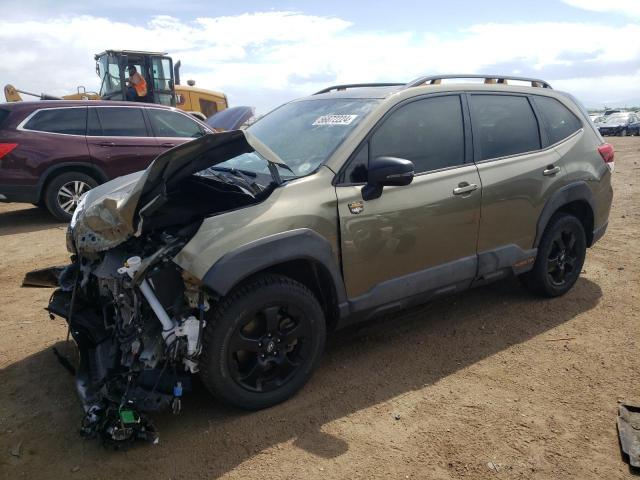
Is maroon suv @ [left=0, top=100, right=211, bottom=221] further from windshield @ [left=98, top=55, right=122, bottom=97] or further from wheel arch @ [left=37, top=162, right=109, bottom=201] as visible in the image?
windshield @ [left=98, top=55, right=122, bottom=97]

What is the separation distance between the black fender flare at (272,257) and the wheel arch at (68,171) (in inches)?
244

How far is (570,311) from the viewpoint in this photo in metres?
4.48

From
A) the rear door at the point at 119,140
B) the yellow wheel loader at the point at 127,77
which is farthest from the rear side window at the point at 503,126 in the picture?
the yellow wheel loader at the point at 127,77

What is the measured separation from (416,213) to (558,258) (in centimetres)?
191

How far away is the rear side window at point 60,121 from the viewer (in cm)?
779

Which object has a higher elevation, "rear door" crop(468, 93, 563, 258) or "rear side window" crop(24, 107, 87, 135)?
"rear side window" crop(24, 107, 87, 135)

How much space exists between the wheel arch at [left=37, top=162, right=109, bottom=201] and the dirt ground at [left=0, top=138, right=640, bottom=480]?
3634 mm

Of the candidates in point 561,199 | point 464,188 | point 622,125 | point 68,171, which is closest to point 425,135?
point 464,188

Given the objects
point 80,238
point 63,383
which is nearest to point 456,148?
point 80,238

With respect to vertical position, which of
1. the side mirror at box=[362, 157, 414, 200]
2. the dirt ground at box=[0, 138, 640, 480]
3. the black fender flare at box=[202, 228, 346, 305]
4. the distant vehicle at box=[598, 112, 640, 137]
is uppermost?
the side mirror at box=[362, 157, 414, 200]

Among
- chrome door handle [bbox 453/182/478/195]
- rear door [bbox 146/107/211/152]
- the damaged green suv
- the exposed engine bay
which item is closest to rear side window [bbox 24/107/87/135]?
rear door [bbox 146/107/211/152]

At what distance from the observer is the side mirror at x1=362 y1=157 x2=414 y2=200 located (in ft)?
10.2

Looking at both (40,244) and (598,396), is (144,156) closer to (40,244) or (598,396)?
(40,244)

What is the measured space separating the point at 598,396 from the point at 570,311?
1.35m
